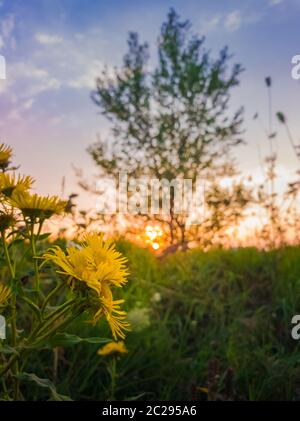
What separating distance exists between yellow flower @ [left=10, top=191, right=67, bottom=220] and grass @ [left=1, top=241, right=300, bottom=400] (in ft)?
3.57

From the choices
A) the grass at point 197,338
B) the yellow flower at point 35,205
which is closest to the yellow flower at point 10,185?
the yellow flower at point 35,205

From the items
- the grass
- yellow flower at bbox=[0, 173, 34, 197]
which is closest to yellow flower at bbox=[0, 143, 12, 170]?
yellow flower at bbox=[0, 173, 34, 197]

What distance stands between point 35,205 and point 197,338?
7.23 ft

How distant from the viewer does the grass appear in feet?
8.83

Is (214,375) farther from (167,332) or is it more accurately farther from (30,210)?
(30,210)

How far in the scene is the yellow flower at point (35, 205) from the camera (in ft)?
4.33

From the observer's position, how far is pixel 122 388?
268 centimetres

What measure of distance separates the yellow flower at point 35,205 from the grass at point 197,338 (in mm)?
1089

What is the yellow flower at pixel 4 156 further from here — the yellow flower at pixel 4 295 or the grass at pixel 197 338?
the grass at pixel 197 338

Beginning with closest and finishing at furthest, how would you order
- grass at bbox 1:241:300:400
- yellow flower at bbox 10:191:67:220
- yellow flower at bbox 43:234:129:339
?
yellow flower at bbox 43:234:129:339 < yellow flower at bbox 10:191:67:220 < grass at bbox 1:241:300:400

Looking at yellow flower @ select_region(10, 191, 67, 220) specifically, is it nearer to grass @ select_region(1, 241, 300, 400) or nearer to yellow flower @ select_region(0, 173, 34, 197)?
yellow flower @ select_region(0, 173, 34, 197)

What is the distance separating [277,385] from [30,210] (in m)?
1.90

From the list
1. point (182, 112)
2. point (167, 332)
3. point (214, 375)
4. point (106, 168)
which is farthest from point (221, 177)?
point (214, 375)
